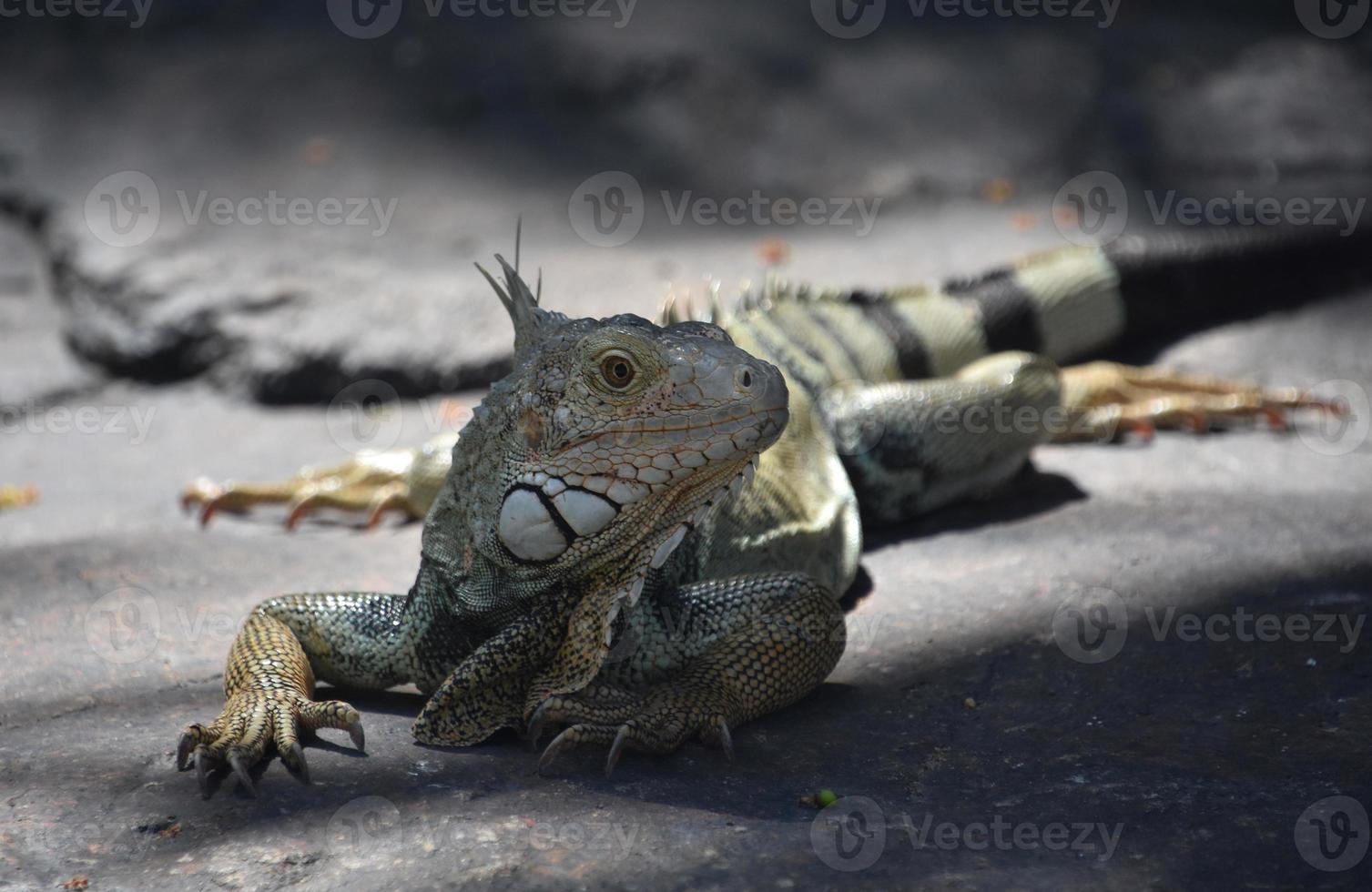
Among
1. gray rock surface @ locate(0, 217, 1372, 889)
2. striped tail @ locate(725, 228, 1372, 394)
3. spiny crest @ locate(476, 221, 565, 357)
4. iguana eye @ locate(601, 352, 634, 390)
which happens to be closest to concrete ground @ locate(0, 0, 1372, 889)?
gray rock surface @ locate(0, 217, 1372, 889)

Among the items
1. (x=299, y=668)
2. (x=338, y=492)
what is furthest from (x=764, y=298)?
(x=299, y=668)

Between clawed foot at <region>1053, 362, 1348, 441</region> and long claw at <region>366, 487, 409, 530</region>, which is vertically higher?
clawed foot at <region>1053, 362, 1348, 441</region>

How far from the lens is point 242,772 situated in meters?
2.93

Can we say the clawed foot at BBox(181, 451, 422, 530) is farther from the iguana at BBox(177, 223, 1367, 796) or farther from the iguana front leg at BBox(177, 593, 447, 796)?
the iguana front leg at BBox(177, 593, 447, 796)

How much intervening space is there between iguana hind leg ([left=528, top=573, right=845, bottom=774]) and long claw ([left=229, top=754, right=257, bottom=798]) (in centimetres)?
63

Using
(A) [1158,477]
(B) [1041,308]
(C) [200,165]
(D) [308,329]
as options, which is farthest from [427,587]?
(C) [200,165]

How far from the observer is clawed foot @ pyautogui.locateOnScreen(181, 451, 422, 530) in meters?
5.79

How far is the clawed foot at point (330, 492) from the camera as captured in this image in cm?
579

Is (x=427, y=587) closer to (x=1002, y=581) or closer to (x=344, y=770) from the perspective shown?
(x=344, y=770)

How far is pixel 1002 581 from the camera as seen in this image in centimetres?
464

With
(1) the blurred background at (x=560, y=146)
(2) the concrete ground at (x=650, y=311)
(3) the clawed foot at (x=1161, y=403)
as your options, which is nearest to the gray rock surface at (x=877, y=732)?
(2) the concrete ground at (x=650, y=311)

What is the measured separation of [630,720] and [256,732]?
2.82 ft

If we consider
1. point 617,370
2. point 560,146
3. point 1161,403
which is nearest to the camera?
point 617,370

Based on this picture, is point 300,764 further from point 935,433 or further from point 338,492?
point 935,433
